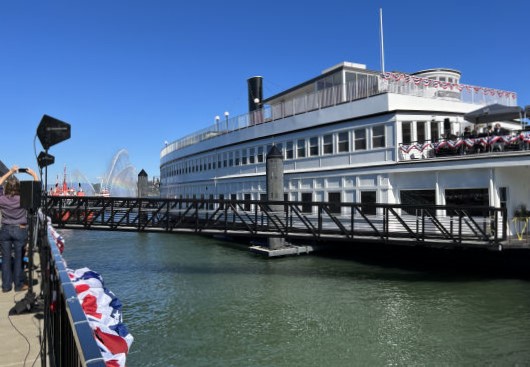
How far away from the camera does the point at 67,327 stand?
2.75 meters

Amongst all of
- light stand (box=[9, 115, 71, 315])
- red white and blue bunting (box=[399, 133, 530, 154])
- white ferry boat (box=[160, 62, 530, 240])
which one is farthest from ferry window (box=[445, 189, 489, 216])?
light stand (box=[9, 115, 71, 315])

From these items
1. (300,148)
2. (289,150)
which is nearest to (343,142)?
(300,148)

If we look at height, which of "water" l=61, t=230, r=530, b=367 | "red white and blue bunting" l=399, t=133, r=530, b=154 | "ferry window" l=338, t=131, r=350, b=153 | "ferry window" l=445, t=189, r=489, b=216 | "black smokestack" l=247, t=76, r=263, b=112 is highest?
"black smokestack" l=247, t=76, r=263, b=112

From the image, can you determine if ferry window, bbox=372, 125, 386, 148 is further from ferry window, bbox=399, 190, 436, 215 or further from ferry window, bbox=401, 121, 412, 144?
ferry window, bbox=399, 190, 436, 215

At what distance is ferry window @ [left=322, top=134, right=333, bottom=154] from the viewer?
2405 centimetres

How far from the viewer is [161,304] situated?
14266mm

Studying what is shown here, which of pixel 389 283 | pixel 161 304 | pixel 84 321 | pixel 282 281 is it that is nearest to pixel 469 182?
pixel 389 283

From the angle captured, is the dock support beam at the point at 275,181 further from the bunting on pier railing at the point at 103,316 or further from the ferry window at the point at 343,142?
the bunting on pier railing at the point at 103,316

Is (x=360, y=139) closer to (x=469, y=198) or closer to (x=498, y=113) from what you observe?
(x=469, y=198)

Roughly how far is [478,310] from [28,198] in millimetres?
13407

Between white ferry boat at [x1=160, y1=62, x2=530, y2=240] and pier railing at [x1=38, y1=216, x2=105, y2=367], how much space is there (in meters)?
18.0

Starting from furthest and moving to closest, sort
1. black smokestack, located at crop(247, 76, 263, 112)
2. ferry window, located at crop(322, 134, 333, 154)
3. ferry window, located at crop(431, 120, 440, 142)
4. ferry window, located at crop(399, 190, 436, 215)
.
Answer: black smokestack, located at crop(247, 76, 263, 112) → ferry window, located at crop(322, 134, 333, 154) → ferry window, located at crop(431, 120, 440, 142) → ferry window, located at crop(399, 190, 436, 215)

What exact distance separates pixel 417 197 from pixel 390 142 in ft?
10.5

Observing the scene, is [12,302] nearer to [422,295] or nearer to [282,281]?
[282,281]
